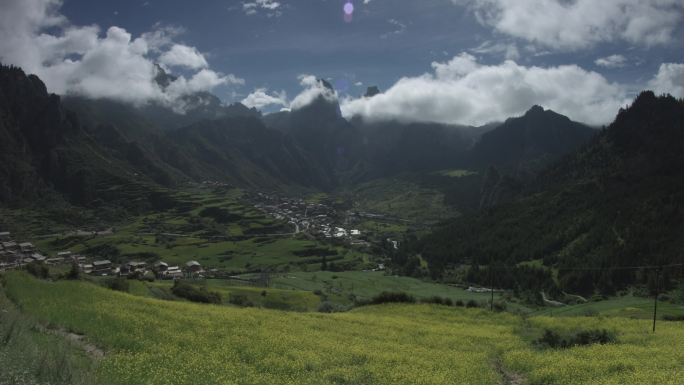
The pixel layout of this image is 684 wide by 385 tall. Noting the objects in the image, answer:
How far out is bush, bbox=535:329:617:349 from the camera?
38519 mm

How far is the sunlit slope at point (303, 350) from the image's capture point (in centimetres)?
2181

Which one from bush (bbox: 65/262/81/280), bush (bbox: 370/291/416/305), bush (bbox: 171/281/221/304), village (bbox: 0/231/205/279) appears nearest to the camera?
bush (bbox: 65/262/81/280)

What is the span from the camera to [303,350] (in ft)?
93.4

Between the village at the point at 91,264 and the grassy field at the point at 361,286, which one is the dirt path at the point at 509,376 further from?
the village at the point at 91,264

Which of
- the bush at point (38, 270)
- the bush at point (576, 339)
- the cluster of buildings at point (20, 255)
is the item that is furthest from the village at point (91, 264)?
the bush at point (576, 339)

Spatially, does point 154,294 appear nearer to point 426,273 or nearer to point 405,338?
point 405,338

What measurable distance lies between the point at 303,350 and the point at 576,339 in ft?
81.4

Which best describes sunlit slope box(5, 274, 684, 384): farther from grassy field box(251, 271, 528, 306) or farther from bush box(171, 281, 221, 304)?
grassy field box(251, 271, 528, 306)

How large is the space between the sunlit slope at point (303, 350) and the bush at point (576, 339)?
117 centimetres

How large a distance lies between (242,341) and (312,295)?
7974 cm

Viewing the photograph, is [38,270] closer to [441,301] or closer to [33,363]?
[33,363]

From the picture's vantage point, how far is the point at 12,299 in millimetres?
32375

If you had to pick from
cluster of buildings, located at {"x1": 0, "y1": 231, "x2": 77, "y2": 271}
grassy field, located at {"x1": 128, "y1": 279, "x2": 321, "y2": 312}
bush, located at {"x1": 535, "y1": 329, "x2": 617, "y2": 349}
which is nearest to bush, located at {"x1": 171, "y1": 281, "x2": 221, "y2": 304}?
grassy field, located at {"x1": 128, "y1": 279, "x2": 321, "y2": 312}

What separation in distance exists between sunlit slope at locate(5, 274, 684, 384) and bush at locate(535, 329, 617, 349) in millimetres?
1172
